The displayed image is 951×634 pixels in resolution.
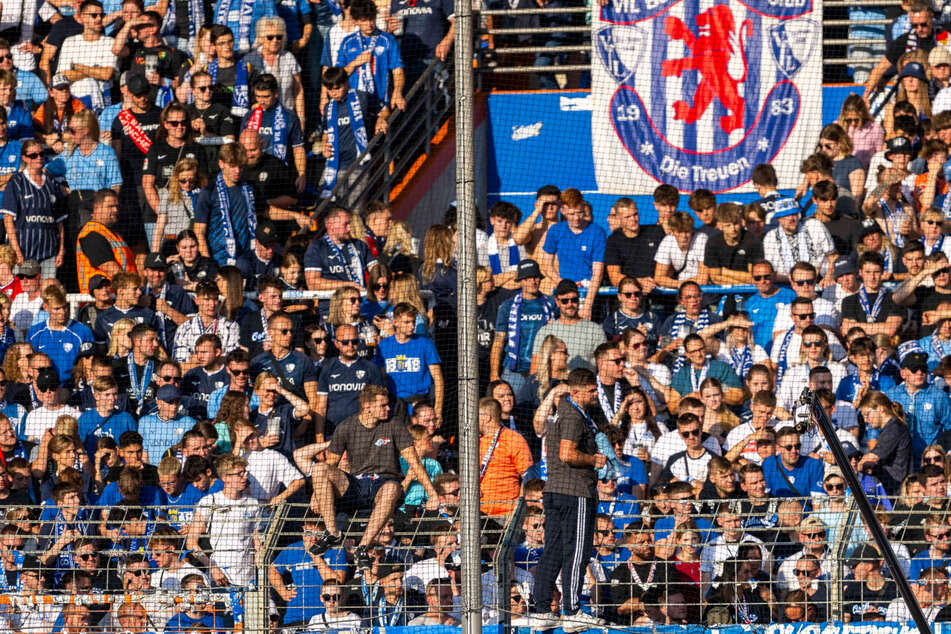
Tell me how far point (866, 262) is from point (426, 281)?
271 centimetres

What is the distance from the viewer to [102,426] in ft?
30.5

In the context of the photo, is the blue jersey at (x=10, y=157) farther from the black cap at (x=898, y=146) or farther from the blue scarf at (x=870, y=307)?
the black cap at (x=898, y=146)

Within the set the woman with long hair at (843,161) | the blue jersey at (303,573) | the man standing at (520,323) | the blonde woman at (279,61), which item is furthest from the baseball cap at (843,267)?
the blue jersey at (303,573)

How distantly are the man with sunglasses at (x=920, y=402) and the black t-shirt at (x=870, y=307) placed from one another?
0.47 m

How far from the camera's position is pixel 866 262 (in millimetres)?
9555

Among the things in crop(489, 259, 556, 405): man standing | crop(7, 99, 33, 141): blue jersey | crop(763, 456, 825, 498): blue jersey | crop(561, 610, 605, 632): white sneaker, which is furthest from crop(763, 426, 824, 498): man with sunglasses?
crop(7, 99, 33, 141): blue jersey

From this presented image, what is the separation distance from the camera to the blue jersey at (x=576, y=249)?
9969mm

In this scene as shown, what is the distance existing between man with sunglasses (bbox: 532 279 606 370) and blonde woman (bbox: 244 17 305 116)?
2.45m

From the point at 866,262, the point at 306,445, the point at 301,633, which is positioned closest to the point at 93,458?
the point at 306,445

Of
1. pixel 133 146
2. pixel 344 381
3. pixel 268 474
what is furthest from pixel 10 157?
pixel 268 474

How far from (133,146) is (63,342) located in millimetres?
1663

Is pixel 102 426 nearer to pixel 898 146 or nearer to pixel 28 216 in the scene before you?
pixel 28 216

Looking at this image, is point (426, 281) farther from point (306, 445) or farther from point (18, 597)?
point (18, 597)

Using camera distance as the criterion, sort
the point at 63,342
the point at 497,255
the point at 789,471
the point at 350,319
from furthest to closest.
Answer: the point at 497,255
the point at 63,342
the point at 350,319
the point at 789,471
